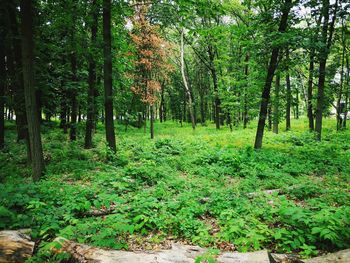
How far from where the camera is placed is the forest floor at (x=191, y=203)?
4.68 metres

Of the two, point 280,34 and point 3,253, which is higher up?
point 280,34

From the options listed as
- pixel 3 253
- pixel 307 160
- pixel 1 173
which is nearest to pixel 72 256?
→ pixel 3 253

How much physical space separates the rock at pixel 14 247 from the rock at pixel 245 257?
3235 mm

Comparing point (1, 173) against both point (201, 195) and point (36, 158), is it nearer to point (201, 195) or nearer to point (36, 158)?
point (36, 158)

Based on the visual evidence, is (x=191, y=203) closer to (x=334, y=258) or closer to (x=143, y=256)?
(x=143, y=256)

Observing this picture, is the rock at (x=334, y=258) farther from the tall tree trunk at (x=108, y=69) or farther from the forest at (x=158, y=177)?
the tall tree trunk at (x=108, y=69)

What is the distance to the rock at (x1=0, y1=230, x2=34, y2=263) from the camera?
12.2ft

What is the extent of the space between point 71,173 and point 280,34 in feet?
36.9

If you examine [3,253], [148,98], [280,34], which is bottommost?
[3,253]

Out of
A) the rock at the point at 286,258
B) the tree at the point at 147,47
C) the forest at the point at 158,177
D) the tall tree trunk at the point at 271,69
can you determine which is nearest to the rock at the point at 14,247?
the forest at the point at 158,177

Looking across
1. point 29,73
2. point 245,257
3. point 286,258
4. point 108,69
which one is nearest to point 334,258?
point 286,258

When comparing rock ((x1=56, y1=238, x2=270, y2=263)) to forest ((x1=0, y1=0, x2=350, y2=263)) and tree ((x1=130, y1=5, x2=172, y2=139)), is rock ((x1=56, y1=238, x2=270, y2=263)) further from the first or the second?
tree ((x1=130, y1=5, x2=172, y2=139))

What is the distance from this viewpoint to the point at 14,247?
12.7ft

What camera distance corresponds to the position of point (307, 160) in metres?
11.2
